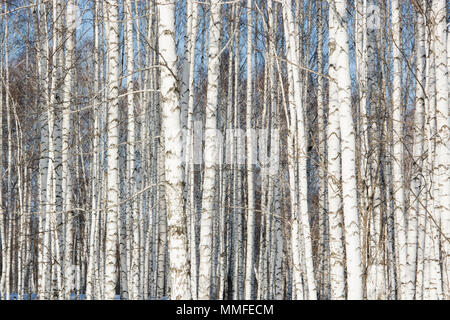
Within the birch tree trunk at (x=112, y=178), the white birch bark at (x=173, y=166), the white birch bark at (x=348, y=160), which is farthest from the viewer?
the birch tree trunk at (x=112, y=178)

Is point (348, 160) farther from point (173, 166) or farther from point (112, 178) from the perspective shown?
A: point (112, 178)

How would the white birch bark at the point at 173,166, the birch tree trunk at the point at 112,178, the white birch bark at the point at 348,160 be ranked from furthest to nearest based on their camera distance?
the birch tree trunk at the point at 112,178 < the white birch bark at the point at 173,166 < the white birch bark at the point at 348,160

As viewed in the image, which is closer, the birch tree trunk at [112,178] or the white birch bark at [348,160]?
the white birch bark at [348,160]

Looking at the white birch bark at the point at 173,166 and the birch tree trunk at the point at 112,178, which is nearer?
the white birch bark at the point at 173,166

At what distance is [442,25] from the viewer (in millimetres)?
4578

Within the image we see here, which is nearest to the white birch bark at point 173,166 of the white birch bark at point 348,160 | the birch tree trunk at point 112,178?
the white birch bark at point 348,160

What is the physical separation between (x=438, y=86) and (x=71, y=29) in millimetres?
4523

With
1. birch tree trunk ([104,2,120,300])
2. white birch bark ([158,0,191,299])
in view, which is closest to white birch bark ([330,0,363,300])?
white birch bark ([158,0,191,299])

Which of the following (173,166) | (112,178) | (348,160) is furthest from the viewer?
(112,178)

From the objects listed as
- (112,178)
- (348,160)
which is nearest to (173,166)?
(348,160)

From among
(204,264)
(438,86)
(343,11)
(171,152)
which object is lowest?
(204,264)

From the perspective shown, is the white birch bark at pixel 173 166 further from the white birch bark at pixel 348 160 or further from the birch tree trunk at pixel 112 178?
the birch tree trunk at pixel 112 178
